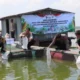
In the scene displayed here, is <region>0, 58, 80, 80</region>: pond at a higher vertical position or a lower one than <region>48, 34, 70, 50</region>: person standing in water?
lower

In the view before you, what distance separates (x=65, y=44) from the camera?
15.2 metres

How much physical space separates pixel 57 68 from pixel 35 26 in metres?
9.33

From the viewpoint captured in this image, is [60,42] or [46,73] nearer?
[46,73]

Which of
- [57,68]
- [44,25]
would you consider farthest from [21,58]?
[44,25]

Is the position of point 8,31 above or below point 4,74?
above

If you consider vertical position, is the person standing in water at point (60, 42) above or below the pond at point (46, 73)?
above

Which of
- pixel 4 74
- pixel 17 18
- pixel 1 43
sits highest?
pixel 17 18

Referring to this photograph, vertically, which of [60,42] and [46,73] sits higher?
[60,42]

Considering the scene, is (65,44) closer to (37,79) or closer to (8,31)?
(37,79)

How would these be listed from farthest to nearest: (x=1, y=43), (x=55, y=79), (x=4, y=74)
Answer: (x=1, y=43) → (x=4, y=74) → (x=55, y=79)

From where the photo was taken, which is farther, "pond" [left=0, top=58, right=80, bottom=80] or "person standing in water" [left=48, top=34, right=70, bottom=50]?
"person standing in water" [left=48, top=34, right=70, bottom=50]

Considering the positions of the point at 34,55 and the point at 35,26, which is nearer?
the point at 34,55

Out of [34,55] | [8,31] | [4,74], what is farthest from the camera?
[8,31]

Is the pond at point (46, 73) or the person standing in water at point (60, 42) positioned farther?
the person standing in water at point (60, 42)
